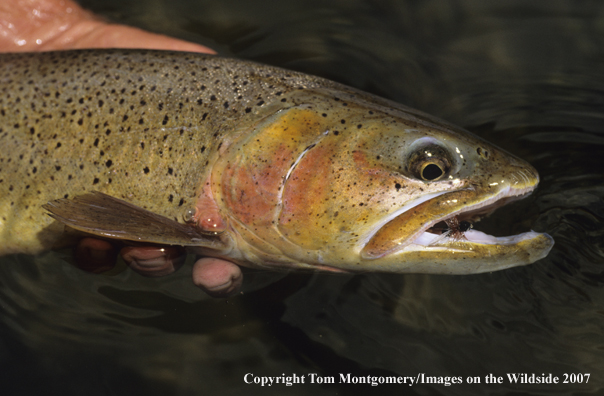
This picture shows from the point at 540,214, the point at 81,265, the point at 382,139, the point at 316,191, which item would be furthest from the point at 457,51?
the point at 81,265

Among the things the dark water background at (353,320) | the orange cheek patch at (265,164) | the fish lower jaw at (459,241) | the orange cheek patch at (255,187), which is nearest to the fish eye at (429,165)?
the fish lower jaw at (459,241)

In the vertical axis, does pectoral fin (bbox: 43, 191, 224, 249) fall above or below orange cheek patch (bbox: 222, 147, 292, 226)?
below

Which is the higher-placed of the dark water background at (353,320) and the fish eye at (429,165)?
the fish eye at (429,165)

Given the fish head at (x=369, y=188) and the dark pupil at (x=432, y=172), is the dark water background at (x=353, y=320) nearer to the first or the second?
the fish head at (x=369, y=188)

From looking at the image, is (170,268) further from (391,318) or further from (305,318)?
(391,318)

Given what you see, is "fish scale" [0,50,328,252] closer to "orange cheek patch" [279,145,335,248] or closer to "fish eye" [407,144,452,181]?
"orange cheek patch" [279,145,335,248]

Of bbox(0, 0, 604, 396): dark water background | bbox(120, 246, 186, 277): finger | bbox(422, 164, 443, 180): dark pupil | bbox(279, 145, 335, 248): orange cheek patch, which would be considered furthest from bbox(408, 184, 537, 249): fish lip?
bbox(120, 246, 186, 277): finger

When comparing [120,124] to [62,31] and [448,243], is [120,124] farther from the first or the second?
[62,31]

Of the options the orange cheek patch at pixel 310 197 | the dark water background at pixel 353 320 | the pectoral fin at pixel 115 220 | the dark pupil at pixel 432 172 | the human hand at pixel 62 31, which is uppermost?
the human hand at pixel 62 31
